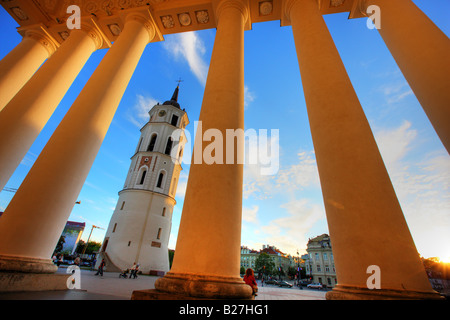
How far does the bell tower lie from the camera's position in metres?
40.7

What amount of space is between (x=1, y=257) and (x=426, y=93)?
14729 millimetres

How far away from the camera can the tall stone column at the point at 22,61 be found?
13.2 meters

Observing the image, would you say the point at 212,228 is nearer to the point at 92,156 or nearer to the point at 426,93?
the point at 92,156

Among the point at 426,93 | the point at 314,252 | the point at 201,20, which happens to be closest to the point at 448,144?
the point at 426,93

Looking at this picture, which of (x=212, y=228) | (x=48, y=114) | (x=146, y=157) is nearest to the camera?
(x=212, y=228)

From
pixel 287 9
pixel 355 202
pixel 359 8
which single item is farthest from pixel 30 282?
pixel 359 8

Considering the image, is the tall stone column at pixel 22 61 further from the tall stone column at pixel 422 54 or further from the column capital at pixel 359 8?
the column capital at pixel 359 8

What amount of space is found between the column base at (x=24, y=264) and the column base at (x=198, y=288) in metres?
4.94

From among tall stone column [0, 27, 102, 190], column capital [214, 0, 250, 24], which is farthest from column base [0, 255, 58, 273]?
column capital [214, 0, 250, 24]

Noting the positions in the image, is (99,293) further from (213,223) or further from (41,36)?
(41,36)

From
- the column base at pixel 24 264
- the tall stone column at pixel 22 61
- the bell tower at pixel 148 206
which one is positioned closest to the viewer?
the column base at pixel 24 264

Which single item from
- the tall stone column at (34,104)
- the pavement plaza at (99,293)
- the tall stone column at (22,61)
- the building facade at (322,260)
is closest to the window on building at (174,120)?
the tall stone column at (22,61)

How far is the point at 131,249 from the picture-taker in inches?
1596

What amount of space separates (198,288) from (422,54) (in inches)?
410
